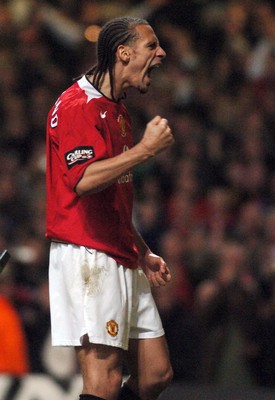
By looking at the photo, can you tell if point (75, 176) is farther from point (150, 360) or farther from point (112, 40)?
point (150, 360)

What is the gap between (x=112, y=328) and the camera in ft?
15.2

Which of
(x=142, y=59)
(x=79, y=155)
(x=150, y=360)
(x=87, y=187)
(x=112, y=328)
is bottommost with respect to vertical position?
(x=150, y=360)

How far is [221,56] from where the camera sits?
10227mm

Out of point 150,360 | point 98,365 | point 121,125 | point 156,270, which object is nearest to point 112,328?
point 98,365

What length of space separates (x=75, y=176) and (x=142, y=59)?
616 mm

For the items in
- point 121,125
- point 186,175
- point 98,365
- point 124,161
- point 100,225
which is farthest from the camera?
point 186,175

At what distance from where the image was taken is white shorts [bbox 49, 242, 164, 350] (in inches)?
183

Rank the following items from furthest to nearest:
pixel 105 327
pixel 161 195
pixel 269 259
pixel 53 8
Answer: pixel 53 8, pixel 161 195, pixel 269 259, pixel 105 327

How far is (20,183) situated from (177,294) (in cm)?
196

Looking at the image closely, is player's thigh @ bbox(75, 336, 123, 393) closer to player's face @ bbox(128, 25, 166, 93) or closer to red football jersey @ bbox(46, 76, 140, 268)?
red football jersey @ bbox(46, 76, 140, 268)

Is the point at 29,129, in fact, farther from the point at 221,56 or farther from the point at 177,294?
the point at 177,294

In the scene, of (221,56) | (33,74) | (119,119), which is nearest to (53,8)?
(33,74)

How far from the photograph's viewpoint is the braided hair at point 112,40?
15.6ft

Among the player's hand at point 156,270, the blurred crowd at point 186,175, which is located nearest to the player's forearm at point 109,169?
the player's hand at point 156,270
